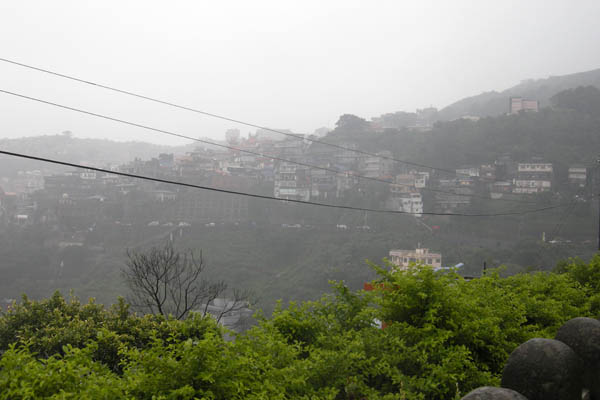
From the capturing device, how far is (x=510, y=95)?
8562cm

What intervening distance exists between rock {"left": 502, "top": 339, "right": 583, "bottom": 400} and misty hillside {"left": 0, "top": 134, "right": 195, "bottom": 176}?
65.9m

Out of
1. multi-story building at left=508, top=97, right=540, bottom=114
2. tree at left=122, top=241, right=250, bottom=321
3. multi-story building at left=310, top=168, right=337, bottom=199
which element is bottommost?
tree at left=122, top=241, right=250, bottom=321

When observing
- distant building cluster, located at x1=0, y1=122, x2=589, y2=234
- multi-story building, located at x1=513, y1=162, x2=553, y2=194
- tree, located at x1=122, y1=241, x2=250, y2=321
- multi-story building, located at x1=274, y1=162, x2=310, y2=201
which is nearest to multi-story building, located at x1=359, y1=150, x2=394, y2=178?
distant building cluster, located at x1=0, y1=122, x2=589, y2=234

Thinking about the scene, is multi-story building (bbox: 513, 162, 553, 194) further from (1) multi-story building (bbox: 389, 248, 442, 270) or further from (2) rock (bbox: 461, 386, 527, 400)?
(2) rock (bbox: 461, 386, 527, 400)

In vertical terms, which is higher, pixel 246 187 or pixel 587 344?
pixel 246 187

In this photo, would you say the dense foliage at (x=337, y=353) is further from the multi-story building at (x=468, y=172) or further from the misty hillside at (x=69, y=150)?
the misty hillside at (x=69, y=150)

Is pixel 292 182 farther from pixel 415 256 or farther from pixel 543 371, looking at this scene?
pixel 543 371

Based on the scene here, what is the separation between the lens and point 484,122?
2218 inches

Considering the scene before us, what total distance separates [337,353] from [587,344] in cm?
206

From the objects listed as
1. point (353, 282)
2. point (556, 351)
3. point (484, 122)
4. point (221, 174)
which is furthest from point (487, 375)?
point (484, 122)

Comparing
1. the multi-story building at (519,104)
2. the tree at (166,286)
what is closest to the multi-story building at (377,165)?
the multi-story building at (519,104)

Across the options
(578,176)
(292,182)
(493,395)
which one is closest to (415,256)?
→ (578,176)

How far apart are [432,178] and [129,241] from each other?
3497 centimetres

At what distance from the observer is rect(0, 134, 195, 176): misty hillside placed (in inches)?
2382
